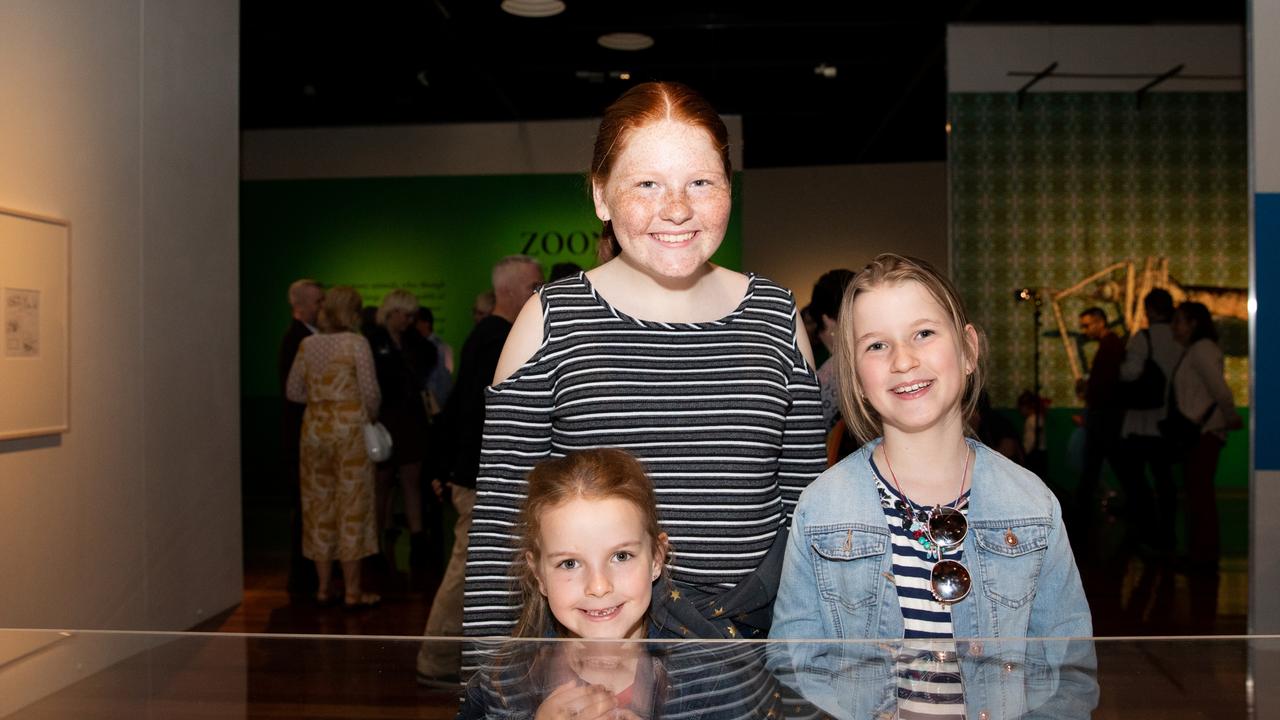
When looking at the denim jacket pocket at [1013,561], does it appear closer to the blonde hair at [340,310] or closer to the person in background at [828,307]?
the person in background at [828,307]

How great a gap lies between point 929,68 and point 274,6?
5255 mm

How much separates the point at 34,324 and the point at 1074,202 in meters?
5.51

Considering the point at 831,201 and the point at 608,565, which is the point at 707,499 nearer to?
the point at 608,565

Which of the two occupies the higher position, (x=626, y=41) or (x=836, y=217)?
(x=626, y=41)

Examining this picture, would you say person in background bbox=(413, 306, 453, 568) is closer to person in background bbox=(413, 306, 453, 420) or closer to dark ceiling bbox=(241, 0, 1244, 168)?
person in background bbox=(413, 306, 453, 420)

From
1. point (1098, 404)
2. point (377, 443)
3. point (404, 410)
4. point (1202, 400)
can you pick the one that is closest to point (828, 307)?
point (377, 443)

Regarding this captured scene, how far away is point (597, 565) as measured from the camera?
1604mm

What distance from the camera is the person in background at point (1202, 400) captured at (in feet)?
19.2

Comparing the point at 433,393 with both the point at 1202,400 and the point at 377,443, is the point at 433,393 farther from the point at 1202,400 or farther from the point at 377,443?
the point at 1202,400

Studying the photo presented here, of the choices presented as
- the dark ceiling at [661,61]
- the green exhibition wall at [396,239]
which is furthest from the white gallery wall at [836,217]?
the green exhibition wall at [396,239]

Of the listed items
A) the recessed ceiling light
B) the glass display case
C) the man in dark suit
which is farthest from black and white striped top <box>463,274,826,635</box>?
the recessed ceiling light

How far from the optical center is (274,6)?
313 inches

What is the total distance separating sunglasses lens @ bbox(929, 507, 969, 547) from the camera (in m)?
1.63

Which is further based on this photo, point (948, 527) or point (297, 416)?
point (297, 416)
